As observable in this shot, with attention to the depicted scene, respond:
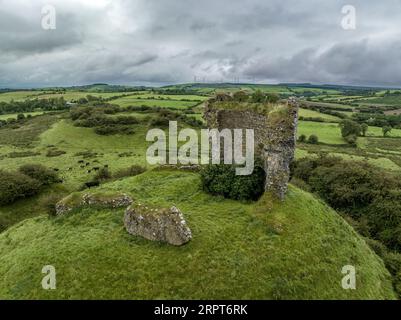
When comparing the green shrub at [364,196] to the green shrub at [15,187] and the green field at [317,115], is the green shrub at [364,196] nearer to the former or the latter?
the green shrub at [15,187]

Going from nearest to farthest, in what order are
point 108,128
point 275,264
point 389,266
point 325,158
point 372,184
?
1. point 275,264
2. point 389,266
3. point 372,184
4. point 325,158
5. point 108,128

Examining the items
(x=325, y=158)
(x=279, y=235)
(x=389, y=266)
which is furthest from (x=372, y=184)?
(x=279, y=235)

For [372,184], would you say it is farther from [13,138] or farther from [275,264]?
[13,138]

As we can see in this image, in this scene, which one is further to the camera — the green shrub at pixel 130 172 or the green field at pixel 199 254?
the green shrub at pixel 130 172

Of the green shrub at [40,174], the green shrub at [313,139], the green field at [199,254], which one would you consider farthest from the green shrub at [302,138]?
the green field at [199,254]
